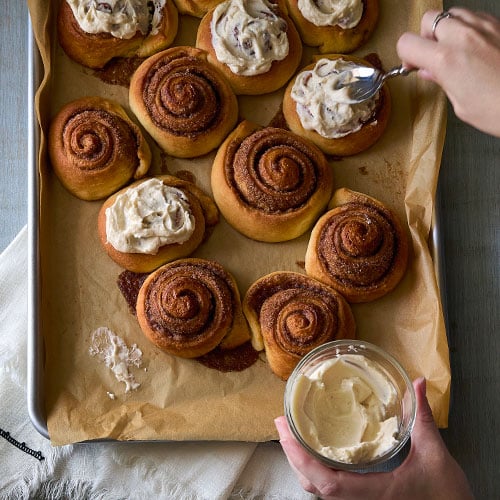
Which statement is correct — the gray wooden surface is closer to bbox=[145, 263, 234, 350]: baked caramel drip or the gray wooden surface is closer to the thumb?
the thumb

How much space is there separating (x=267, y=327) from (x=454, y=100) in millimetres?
806

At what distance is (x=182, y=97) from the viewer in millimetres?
2262

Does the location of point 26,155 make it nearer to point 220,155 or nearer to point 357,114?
point 220,155

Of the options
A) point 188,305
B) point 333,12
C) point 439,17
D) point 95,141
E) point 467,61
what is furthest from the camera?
point 333,12

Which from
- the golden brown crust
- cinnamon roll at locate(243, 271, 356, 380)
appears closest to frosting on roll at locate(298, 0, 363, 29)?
the golden brown crust

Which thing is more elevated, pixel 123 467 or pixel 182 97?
pixel 182 97

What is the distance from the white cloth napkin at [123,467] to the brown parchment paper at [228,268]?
0.11m

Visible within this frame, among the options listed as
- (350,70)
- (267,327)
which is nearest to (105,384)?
(267,327)

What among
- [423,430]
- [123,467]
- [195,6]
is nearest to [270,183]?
[195,6]

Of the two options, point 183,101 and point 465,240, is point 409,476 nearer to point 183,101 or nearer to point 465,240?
point 465,240

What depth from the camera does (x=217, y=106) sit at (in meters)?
2.31

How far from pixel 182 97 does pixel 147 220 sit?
39 cm

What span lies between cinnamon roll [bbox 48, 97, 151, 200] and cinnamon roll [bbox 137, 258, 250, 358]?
0.31 metres

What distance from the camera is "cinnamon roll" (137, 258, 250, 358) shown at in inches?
84.3
